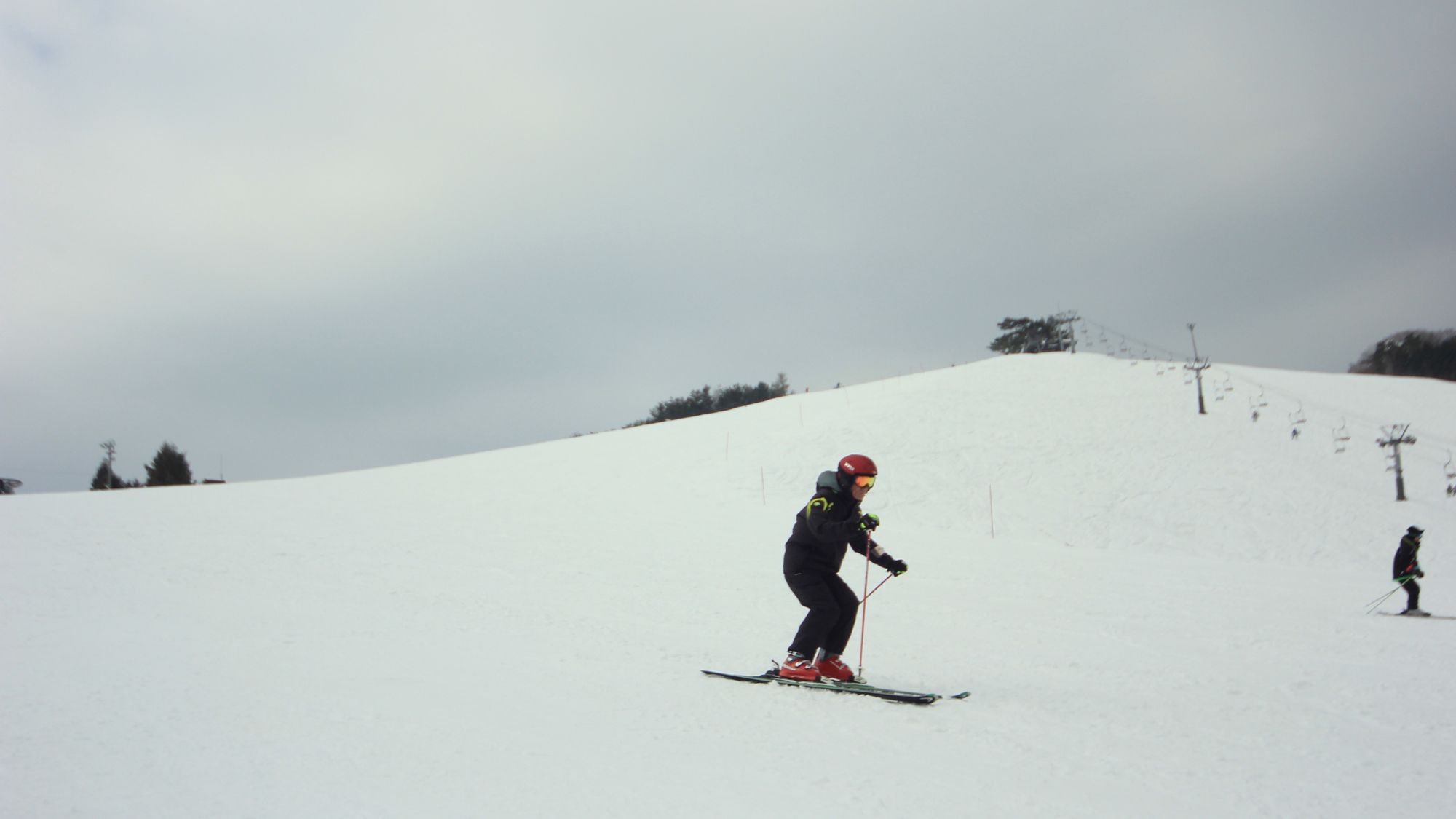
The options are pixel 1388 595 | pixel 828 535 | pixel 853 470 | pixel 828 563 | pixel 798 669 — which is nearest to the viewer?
pixel 828 535

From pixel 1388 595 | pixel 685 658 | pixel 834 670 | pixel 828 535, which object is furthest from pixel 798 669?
pixel 1388 595

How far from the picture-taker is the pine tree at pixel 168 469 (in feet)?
200

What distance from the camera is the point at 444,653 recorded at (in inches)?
Answer: 282

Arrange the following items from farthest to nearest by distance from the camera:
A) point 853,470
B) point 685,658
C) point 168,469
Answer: point 168,469
point 685,658
point 853,470

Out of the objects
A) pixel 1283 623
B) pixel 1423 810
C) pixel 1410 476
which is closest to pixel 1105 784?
pixel 1423 810

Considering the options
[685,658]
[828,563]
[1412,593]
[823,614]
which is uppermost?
[828,563]

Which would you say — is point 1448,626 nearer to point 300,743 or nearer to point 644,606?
point 644,606

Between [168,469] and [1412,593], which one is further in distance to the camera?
[168,469]

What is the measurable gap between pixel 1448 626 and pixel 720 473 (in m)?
17.6

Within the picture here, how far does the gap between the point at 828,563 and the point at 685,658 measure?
1.89 metres

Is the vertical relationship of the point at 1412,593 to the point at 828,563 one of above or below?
below

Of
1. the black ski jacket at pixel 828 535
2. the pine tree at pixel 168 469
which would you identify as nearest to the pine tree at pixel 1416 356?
the black ski jacket at pixel 828 535

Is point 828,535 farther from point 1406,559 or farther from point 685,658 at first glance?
point 1406,559

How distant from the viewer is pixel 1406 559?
11.3 meters
